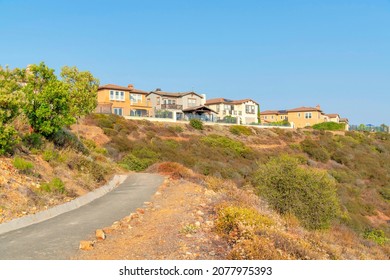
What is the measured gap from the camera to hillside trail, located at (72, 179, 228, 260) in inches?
307

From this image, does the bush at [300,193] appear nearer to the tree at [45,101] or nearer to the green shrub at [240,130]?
the tree at [45,101]

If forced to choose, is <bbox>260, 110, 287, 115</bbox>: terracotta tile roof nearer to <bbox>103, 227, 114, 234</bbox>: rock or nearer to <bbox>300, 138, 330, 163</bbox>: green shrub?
<bbox>300, 138, 330, 163</bbox>: green shrub

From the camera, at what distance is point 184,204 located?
1382 cm

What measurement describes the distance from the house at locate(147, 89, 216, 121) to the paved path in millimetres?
61469

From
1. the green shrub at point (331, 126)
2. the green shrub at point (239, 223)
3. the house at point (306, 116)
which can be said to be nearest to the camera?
the green shrub at point (239, 223)

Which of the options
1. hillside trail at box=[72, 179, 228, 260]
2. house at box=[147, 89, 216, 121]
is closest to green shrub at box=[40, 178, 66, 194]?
hillside trail at box=[72, 179, 228, 260]

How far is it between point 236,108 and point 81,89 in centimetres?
6620

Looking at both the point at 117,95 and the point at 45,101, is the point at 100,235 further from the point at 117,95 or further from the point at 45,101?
the point at 117,95

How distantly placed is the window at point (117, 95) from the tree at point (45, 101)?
46965 mm

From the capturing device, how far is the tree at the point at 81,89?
3200 centimetres

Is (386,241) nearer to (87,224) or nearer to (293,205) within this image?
(293,205)

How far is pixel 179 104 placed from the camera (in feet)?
272

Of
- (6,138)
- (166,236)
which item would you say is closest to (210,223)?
(166,236)

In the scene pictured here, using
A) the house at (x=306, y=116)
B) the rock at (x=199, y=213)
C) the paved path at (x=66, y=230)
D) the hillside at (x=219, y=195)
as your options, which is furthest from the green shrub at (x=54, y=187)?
the house at (x=306, y=116)
